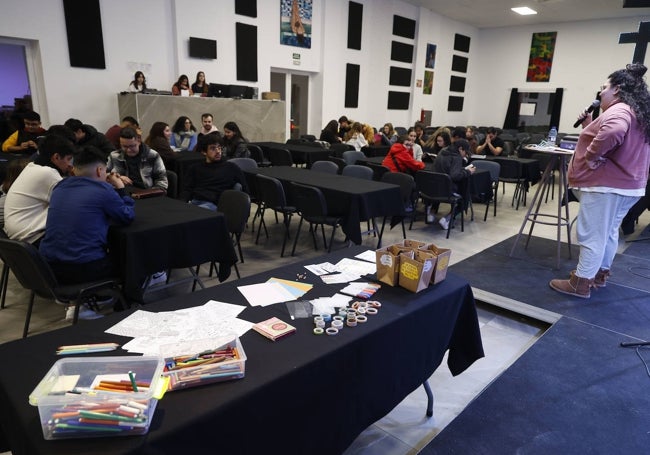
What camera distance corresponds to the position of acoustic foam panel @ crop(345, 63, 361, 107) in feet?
36.3

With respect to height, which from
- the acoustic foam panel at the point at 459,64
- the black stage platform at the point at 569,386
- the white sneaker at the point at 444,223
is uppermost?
the acoustic foam panel at the point at 459,64

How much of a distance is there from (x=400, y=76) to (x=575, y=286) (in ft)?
34.0

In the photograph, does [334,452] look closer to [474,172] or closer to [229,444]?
[229,444]

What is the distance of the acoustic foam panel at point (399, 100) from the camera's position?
1246 cm

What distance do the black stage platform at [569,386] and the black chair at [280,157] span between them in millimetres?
3751

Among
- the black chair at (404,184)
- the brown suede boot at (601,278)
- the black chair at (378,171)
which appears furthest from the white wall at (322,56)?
the brown suede boot at (601,278)

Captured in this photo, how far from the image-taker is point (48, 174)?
2732 millimetres

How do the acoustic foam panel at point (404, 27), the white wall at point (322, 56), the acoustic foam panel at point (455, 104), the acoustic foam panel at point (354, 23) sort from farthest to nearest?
the acoustic foam panel at point (455, 104) → the acoustic foam panel at point (404, 27) → the acoustic foam panel at point (354, 23) → the white wall at point (322, 56)

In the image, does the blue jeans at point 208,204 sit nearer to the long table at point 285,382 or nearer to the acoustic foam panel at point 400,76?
the long table at point 285,382

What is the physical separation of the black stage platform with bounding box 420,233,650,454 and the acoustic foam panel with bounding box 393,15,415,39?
33.0 ft

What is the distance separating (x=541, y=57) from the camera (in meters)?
13.6

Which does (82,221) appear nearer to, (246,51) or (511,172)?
(511,172)

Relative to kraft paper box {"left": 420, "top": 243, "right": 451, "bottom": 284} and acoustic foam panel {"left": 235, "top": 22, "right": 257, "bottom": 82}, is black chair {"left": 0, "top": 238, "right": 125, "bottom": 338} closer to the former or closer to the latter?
kraft paper box {"left": 420, "top": 243, "right": 451, "bottom": 284}

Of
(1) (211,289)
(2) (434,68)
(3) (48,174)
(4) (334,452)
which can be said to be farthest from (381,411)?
(2) (434,68)
